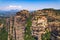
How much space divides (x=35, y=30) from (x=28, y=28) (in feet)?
14.7

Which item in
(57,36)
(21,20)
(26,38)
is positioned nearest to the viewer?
(57,36)

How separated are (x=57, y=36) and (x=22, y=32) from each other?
54.1 ft

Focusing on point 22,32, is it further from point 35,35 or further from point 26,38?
point 35,35

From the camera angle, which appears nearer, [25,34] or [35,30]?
[35,30]

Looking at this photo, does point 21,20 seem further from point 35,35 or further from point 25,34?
point 35,35

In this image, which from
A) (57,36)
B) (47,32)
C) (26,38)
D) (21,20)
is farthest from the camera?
(21,20)

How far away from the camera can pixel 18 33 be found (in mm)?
28141

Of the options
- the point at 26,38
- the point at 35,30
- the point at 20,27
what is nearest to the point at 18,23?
the point at 20,27

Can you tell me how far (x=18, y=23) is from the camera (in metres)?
28.9

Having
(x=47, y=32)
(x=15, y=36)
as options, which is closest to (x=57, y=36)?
(x=47, y=32)

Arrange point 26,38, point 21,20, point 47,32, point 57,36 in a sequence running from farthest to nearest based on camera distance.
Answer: point 21,20, point 26,38, point 47,32, point 57,36

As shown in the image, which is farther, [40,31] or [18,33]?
[18,33]

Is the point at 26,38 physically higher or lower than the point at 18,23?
lower

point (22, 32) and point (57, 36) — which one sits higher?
point (57, 36)
